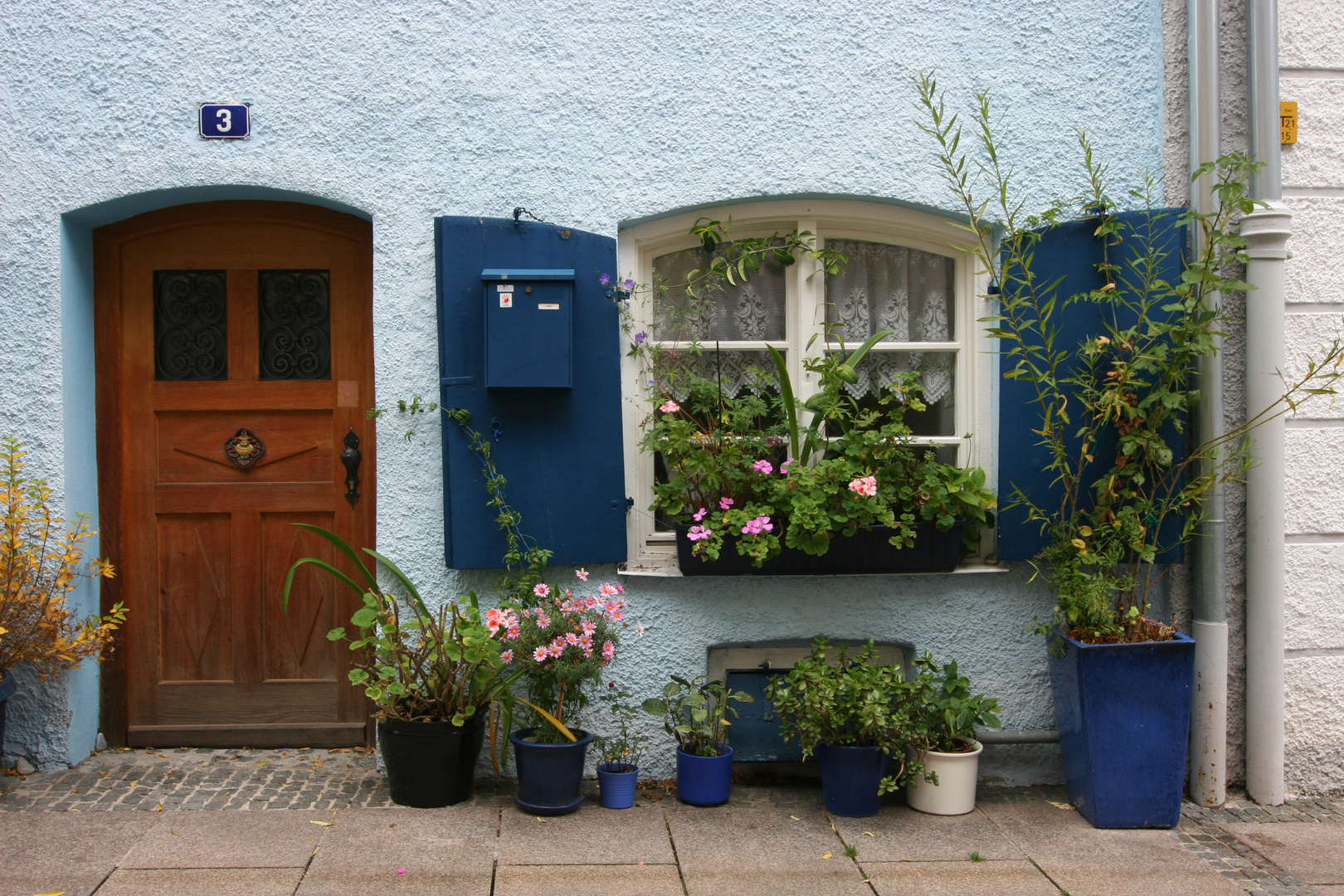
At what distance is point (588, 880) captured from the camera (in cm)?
289

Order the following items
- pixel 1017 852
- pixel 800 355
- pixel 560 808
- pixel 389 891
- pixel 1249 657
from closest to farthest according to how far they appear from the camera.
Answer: pixel 389 891 → pixel 1017 852 → pixel 560 808 → pixel 1249 657 → pixel 800 355

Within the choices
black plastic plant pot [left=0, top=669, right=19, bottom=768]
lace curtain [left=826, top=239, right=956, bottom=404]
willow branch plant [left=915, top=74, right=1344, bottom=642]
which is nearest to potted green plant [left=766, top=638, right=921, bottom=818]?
willow branch plant [left=915, top=74, right=1344, bottom=642]

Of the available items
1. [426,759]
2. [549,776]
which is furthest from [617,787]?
[426,759]

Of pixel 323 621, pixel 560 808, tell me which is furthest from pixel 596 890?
pixel 323 621

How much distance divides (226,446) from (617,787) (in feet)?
6.91

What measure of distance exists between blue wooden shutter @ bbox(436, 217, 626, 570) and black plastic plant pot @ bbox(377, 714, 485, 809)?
598 millimetres

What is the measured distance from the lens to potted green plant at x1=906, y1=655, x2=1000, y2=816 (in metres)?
3.42

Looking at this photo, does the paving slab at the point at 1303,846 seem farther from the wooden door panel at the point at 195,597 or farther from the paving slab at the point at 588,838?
the wooden door panel at the point at 195,597

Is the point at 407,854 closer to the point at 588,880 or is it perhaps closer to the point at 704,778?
the point at 588,880

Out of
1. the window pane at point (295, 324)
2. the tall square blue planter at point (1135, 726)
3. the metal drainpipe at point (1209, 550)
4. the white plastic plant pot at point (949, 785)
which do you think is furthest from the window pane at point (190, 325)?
the metal drainpipe at point (1209, 550)

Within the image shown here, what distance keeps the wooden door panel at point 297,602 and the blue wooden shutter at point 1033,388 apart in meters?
2.75

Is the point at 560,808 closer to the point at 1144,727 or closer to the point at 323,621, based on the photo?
the point at 323,621

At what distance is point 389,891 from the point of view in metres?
2.79

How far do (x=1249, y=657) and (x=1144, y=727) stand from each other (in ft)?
2.15
